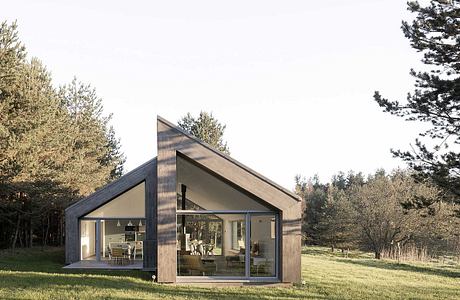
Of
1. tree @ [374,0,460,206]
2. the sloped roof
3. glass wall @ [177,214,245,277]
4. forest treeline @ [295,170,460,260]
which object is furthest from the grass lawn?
forest treeline @ [295,170,460,260]

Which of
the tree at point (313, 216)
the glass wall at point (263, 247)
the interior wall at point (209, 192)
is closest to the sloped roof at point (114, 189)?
the interior wall at point (209, 192)

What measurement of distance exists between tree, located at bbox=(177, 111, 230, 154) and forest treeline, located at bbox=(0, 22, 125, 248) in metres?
7.25

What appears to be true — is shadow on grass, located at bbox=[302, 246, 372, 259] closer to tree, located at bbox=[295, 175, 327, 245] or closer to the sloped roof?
tree, located at bbox=[295, 175, 327, 245]

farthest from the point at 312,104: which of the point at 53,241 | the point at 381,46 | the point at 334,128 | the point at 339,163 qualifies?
the point at 339,163

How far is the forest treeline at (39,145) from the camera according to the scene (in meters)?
20.6

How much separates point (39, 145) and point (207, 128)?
17159mm

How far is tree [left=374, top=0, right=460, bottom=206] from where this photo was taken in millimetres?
12352

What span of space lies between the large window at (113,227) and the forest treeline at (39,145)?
4160 mm

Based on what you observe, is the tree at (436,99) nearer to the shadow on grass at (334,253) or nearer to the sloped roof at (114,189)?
the sloped roof at (114,189)

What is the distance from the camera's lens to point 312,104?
23984 mm

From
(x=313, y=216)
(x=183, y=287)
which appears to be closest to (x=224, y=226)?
(x=183, y=287)

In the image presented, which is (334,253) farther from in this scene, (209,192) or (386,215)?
(209,192)

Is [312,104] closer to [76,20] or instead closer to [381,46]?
[381,46]

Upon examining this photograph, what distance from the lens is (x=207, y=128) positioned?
3812 centimetres
